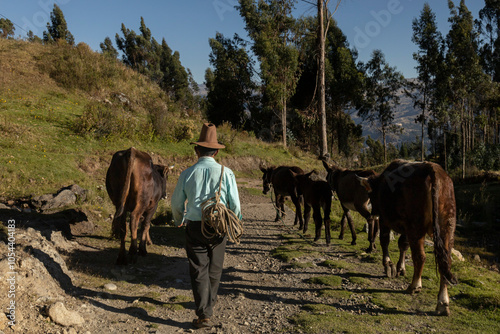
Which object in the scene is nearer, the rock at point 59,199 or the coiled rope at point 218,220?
the coiled rope at point 218,220

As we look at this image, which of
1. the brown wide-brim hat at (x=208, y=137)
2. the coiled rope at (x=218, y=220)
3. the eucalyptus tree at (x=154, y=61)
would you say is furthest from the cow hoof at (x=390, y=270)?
the eucalyptus tree at (x=154, y=61)

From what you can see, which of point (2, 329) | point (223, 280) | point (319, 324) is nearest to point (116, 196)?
point (223, 280)

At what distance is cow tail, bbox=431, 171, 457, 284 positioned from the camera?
4566mm

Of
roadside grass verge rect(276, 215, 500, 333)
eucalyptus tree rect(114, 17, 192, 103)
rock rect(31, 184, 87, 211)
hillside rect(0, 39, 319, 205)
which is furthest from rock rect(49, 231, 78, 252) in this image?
eucalyptus tree rect(114, 17, 192, 103)

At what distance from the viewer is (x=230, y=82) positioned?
36000mm

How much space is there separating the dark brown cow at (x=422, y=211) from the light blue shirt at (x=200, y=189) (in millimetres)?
2747

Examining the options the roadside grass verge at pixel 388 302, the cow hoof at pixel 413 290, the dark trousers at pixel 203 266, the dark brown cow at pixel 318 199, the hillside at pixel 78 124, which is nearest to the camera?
the dark trousers at pixel 203 266

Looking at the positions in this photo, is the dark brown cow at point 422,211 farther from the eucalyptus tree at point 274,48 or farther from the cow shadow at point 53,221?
the eucalyptus tree at point 274,48

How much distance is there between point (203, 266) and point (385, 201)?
132 inches

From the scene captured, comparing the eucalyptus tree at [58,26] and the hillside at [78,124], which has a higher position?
the eucalyptus tree at [58,26]

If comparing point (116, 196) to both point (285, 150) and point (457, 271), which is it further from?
point (285, 150)

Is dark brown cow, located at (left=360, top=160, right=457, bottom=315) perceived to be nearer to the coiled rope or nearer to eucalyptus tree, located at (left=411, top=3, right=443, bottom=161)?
the coiled rope

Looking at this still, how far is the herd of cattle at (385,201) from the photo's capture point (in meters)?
4.91

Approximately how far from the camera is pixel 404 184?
5.42 meters
